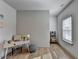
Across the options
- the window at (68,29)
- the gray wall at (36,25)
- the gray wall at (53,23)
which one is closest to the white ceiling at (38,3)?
the window at (68,29)

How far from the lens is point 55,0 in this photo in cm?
460

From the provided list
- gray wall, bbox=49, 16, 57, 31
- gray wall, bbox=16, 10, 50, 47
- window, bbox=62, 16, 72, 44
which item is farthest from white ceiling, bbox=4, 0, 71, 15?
gray wall, bbox=49, 16, 57, 31

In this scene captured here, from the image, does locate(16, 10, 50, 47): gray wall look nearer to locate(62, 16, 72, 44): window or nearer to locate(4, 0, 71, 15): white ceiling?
locate(4, 0, 71, 15): white ceiling

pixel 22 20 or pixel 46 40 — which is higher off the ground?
pixel 22 20

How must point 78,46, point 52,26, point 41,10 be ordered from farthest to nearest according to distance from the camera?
1. point 52,26
2. point 41,10
3. point 78,46

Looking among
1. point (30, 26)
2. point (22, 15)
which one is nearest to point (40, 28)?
point (30, 26)

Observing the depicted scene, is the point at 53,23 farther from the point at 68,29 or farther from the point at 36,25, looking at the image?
the point at 68,29

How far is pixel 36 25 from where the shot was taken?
702cm

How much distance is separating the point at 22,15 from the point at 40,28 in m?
1.57

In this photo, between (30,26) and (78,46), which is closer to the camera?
(78,46)

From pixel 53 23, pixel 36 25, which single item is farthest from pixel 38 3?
pixel 53 23

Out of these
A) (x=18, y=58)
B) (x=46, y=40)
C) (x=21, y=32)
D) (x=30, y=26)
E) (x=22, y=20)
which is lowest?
(x=18, y=58)

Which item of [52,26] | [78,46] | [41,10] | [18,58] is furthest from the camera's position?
[52,26]

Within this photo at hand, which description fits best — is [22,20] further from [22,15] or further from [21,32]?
[21,32]
